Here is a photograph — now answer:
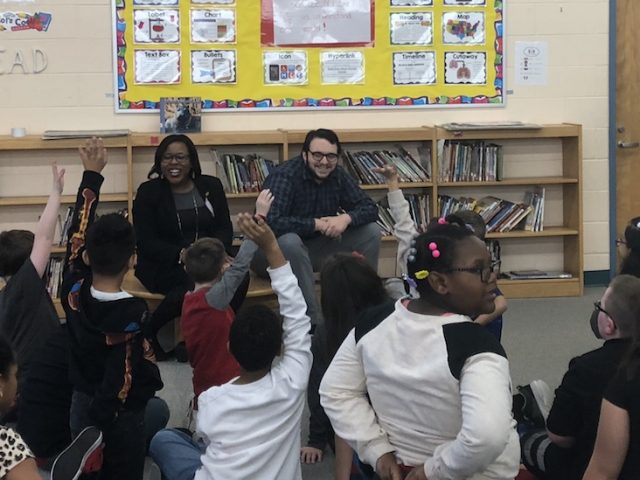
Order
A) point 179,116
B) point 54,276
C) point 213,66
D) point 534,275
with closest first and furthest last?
point 54,276, point 179,116, point 213,66, point 534,275

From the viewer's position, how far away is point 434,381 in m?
1.89

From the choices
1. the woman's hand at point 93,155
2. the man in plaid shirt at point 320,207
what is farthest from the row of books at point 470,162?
the woman's hand at point 93,155

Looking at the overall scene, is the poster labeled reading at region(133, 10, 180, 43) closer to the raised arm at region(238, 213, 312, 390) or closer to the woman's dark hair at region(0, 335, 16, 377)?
the raised arm at region(238, 213, 312, 390)

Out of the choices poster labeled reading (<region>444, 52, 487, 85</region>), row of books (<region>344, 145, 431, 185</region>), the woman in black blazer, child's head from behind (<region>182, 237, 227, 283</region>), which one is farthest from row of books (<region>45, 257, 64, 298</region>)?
poster labeled reading (<region>444, 52, 487, 85</region>)

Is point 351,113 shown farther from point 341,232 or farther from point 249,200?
point 341,232

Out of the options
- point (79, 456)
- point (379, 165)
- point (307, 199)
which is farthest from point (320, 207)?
point (79, 456)

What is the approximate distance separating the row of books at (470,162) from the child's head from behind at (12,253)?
10.5ft

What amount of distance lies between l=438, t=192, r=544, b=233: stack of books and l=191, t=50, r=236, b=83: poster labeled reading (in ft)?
5.06

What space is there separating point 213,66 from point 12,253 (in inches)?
112

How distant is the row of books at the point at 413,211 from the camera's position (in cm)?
583

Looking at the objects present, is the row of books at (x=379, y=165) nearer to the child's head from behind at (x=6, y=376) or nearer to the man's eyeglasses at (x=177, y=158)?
the man's eyeglasses at (x=177, y=158)

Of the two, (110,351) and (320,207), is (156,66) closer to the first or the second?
(320,207)

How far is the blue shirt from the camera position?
16.0 ft

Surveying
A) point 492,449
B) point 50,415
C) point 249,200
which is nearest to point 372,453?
point 492,449
